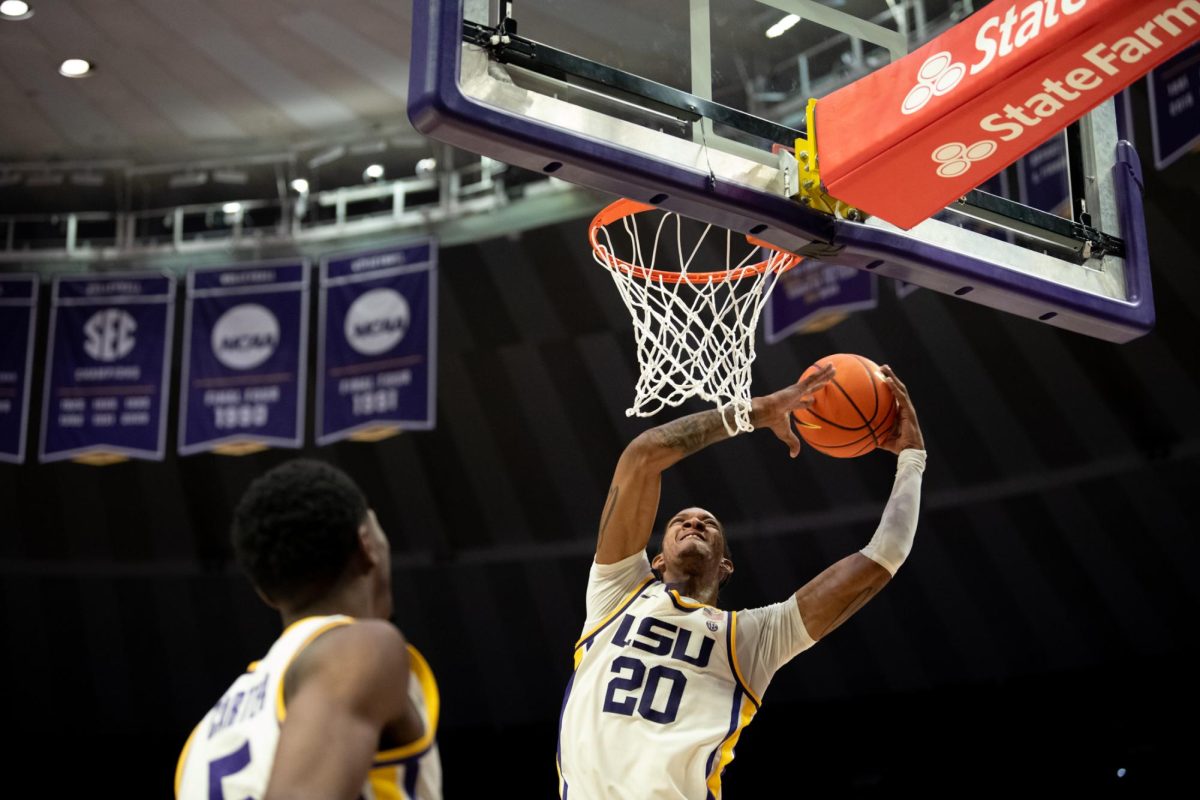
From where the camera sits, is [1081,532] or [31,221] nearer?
[1081,532]

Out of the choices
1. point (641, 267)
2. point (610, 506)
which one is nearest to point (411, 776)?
point (610, 506)

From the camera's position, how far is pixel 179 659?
1436 centimetres

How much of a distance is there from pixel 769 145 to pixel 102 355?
27.4ft

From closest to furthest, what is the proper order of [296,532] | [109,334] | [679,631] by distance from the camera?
[296,532] → [679,631] → [109,334]

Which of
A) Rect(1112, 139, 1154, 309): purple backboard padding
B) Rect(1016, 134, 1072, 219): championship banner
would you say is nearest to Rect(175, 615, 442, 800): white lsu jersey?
Rect(1112, 139, 1154, 309): purple backboard padding

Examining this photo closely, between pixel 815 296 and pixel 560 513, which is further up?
pixel 815 296

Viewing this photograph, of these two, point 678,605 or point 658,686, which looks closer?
point 658,686

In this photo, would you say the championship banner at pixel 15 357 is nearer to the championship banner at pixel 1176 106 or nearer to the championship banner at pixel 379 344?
the championship banner at pixel 379 344

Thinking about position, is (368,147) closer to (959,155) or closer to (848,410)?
(848,410)

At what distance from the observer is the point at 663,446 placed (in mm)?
4594

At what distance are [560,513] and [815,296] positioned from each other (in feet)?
16.3

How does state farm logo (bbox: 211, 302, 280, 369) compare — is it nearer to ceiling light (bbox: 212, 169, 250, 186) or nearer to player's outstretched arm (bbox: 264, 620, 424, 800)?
ceiling light (bbox: 212, 169, 250, 186)

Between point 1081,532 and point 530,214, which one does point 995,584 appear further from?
point 530,214

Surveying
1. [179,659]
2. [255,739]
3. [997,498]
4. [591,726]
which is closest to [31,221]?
[179,659]
